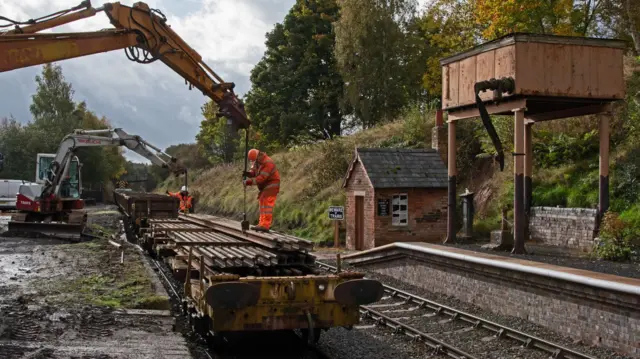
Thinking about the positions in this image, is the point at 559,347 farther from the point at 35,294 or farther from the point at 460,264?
the point at 35,294

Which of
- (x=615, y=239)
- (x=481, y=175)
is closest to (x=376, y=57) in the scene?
(x=481, y=175)

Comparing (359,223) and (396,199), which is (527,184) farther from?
(359,223)

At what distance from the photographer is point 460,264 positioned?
11.1m

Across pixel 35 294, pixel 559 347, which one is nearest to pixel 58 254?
pixel 35 294

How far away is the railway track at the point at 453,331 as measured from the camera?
26.0ft

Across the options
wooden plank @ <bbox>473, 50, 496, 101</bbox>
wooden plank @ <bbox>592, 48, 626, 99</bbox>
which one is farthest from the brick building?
wooden plank @ <bbox>592, 48, 626, 99</bbox>

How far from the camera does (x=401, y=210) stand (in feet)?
63.0

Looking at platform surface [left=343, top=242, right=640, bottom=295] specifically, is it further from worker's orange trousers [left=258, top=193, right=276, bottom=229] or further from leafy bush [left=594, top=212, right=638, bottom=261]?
leafy bush [left=594, top=212, right=638, bottom=261]

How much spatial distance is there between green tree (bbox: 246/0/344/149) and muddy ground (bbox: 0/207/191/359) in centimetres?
2598

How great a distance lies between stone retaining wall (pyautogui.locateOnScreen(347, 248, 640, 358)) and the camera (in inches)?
300

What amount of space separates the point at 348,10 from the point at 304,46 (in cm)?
592

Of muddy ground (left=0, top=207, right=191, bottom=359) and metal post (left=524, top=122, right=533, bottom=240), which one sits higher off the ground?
metal post (left=524, top=122, right=533, bottom=240)

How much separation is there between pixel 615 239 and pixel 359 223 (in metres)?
8.43

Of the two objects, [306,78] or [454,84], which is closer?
[454,84]
